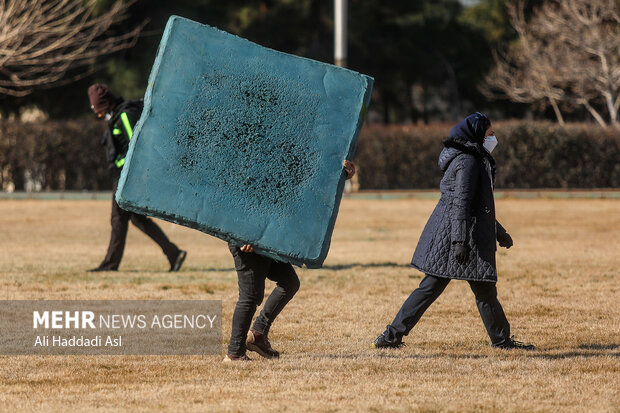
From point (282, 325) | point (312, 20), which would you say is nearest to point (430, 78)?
point (312, 20)

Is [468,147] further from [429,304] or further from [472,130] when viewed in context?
[429,304]

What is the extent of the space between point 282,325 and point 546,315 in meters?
2.26

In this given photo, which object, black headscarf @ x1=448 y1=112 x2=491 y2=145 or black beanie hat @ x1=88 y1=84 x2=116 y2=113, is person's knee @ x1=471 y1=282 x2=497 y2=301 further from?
black beanie hat @ x1=88 y1=84 x2=116 y2=113

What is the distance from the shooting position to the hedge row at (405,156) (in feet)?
87.0

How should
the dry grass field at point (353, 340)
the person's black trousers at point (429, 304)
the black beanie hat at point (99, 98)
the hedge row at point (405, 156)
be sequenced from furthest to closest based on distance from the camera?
the hedge row at point (405, 156), the black beanie hat at point (99, 98), the person's black trousers at point (429, 304), the dry grass field at point (353, 340)

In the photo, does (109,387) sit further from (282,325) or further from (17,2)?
(17,2)

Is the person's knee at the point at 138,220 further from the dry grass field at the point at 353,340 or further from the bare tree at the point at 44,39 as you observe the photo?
the bare tree at the point at 44,39

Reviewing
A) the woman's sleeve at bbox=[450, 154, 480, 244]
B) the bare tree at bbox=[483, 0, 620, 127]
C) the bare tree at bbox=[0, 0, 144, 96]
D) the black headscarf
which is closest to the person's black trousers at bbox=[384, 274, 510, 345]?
the woman's sleeve at bbox=[450, 154, 480, 244]

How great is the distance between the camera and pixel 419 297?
291 inches

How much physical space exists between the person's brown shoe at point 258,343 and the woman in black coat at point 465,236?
0.85 meters

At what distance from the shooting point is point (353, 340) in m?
7.88

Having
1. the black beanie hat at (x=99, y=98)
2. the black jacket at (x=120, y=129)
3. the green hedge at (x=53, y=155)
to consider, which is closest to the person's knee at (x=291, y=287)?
the black jacket at (x=120, y=129)

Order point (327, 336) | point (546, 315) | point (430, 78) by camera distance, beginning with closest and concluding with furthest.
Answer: point (327, 336), point (546, 315), point (430, 78)

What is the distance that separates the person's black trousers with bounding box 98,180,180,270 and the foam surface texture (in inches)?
206
